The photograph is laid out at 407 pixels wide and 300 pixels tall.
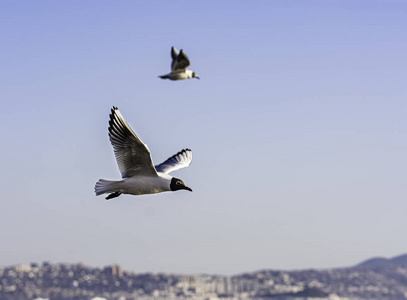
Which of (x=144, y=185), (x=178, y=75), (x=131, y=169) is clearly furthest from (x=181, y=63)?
(x=144, y=185)

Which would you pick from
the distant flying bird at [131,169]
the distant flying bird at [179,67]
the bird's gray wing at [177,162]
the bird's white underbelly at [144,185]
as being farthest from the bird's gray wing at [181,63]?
the bird's white underbelly at [144,185]

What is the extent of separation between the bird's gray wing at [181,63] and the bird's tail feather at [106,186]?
25.1 feet

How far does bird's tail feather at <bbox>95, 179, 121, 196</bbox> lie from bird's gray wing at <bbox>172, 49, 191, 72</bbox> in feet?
25.1

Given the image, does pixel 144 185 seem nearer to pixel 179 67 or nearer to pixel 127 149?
pixel 127 149

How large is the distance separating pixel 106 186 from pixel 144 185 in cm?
65

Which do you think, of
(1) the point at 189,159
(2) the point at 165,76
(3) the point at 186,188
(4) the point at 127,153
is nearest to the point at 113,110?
(4) the point at 127,153

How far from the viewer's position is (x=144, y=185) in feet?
45.8

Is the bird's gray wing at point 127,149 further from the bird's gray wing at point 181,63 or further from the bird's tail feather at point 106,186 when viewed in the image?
the bird's gray wing at point 181,63

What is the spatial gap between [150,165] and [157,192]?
42cm

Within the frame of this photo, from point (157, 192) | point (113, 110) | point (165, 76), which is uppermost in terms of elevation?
point (165, 76)

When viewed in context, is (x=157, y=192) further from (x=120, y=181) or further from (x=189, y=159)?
(x=189, y=159)

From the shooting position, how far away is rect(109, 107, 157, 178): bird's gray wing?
13789mm

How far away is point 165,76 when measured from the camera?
70.8 ft

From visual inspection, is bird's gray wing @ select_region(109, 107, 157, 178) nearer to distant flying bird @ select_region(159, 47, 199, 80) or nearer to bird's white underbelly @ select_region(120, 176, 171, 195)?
bird's white underbelly @ select_region(120, 176, 171, 195)
